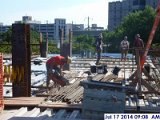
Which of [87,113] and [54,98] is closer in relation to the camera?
[87,113]

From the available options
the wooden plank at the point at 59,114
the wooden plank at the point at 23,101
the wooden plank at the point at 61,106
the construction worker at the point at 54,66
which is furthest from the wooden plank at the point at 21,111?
the construction worker at the point at 54,66

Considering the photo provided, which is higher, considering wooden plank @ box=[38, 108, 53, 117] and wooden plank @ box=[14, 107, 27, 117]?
wooden plank @ box=[14, 107, 27, 117]

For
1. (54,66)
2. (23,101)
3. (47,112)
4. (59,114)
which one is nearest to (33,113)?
(47,112)

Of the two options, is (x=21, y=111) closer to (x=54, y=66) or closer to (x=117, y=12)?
(x=54, y=66)

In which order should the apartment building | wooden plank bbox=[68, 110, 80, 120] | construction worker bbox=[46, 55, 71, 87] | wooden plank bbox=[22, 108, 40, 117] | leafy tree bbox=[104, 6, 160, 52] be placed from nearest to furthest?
wooden plank bbox=[68, 110, 80, 120], wooden plank bbox=[22, 108, 40, 117], construction worker bbox=[46, 55, 71, 87], leafy tree bbox=[104, 6, 160, 52], the apartment building

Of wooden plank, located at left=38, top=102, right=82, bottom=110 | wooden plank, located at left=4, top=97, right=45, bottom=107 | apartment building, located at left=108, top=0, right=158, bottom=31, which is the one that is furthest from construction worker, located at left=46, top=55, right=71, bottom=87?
apartment building, located at left=108, top=0, right=158, bottom=31

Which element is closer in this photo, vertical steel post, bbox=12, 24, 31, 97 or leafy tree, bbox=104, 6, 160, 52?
vertical steel post, bbox=12, 24, 31, 97

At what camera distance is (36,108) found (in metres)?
11.1

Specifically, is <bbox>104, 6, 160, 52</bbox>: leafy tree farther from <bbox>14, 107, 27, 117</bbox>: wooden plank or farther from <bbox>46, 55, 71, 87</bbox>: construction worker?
<bbox>14, 107, 27, 117</bbox>: wooden plank

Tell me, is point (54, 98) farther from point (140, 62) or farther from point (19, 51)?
point (140, 62)

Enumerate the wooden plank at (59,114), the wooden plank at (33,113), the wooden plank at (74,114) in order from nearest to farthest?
1. the wooden plank at (59,114)
2. the wooden plank at (74,114)
3. the wooden plank at (33,113)

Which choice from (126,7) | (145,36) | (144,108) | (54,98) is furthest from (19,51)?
(126,7)

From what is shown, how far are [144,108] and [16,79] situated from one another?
4.30 metres

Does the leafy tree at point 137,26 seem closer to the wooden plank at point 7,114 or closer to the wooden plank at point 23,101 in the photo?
the wooden plank at point 23,101
